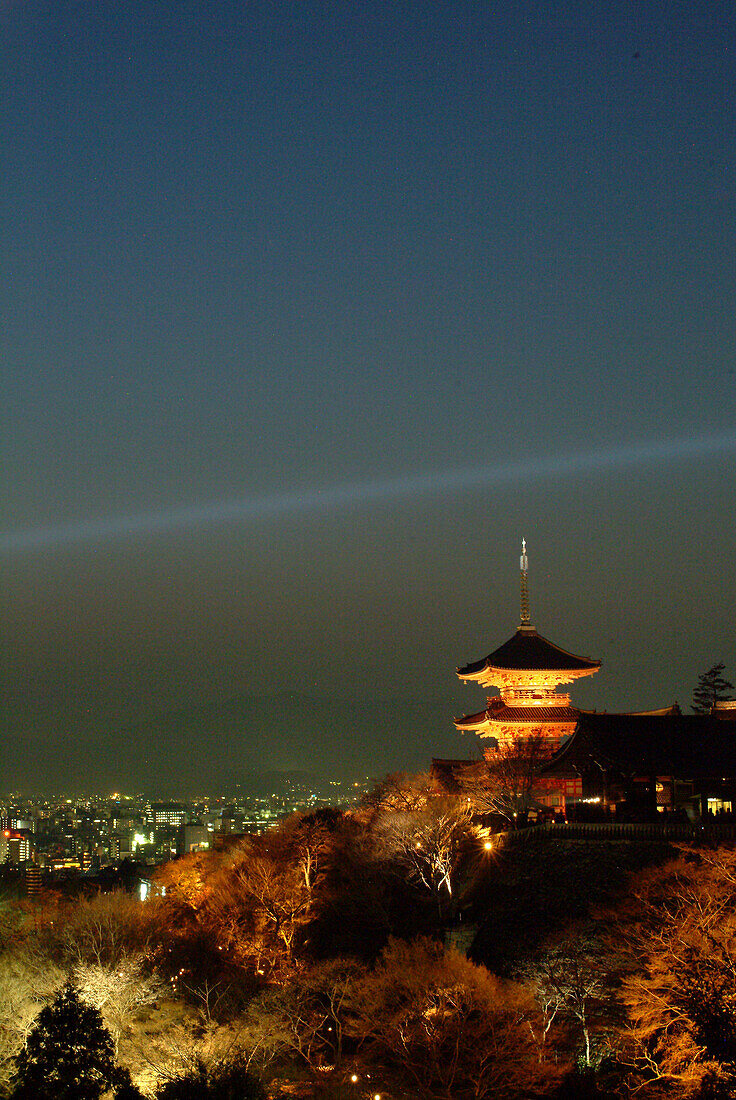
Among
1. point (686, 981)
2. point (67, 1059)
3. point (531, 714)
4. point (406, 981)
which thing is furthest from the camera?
point (531, 714)

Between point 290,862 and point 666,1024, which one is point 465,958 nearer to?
point 666,1024

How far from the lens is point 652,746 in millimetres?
→ 32500

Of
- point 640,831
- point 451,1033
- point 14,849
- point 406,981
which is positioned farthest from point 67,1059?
point 14,849

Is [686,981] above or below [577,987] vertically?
above

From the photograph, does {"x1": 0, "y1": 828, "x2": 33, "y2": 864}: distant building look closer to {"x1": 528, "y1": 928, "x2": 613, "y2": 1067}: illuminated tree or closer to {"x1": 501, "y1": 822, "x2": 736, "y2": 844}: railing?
{"x1": 501, "y1": 822, "x2": 736, "y2": 844}: railing

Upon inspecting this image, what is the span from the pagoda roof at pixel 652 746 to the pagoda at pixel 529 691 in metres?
8.54

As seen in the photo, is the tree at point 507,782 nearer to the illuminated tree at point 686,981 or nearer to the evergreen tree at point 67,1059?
the illuminated tree at point 686,981

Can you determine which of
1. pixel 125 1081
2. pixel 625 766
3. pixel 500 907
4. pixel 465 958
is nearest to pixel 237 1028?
pixel 125 1081

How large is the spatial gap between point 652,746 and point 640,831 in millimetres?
4761

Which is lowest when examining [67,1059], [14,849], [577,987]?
[14,849]

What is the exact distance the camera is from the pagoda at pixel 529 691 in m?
43.0

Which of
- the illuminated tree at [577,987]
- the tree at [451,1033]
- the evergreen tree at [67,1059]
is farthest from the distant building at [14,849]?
the illuminated tree at [577,987]

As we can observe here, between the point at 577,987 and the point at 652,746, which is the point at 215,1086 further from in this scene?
the point at 652,746

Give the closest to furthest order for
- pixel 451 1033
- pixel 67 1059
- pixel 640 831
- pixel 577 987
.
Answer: pixel 451 1033 → pixel 67 1059 → pixel 577 987 → pixel 640 831
